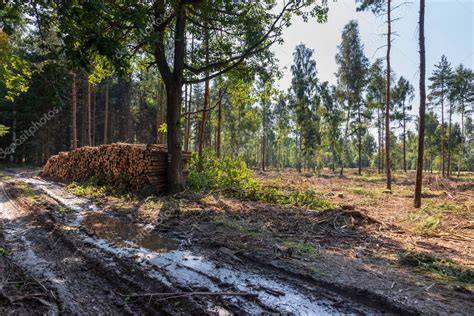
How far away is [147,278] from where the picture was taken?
369cm

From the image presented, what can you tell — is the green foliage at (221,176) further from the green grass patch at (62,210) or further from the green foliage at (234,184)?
the green grass patch at (62,210)

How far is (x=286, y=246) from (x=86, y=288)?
323 centimetres

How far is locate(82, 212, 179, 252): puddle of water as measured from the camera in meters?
5.18

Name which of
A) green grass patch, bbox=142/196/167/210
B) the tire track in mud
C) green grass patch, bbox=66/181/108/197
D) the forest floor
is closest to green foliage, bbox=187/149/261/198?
green grass patch, bbox=142/196/167/210

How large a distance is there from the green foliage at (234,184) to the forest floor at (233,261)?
2.33 meters

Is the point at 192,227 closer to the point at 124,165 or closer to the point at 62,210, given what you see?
the point at 62,210

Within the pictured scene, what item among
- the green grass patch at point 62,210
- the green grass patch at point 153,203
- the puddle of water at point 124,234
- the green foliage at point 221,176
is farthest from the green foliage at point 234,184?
the puddle of water at point 124,234

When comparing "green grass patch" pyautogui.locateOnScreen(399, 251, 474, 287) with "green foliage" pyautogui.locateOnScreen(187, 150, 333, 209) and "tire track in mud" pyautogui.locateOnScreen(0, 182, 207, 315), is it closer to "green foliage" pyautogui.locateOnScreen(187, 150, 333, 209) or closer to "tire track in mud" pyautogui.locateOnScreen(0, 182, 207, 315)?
"tire track in mud" pyautogui.locateOnScreen(0, 182, 207, 315)

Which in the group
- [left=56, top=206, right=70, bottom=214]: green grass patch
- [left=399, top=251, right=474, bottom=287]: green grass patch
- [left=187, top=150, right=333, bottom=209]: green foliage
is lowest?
[left=399, top=251, right=474, bottom=287]: green grass patch

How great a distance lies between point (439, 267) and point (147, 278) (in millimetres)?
4388

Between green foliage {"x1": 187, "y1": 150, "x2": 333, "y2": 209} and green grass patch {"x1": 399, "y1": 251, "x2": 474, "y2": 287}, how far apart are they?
4.87 m

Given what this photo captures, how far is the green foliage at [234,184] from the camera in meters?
10.4

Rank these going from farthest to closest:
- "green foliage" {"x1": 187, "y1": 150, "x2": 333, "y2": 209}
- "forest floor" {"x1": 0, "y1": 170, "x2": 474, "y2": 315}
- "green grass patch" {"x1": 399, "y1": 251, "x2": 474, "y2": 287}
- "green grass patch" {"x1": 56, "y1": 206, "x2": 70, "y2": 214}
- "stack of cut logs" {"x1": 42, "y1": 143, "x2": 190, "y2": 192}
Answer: "stack of cut logs" {"x1": 42, "y1": 143, "x2": 190, "y2": 192} < "green foliage" {"x1": 187, "y1": 150, "x2": 333, "y2": 209} < "green grass patch" {"x1": 56, "y1": 206, "x2": 70, "y2": 214} < "green grass patch" {"x1": 399, "y1": 251, "x2": 474, "y2": 287} < "forest floor" {"x1": 0, "y1": 170, "x2": 474, "y2": 315}

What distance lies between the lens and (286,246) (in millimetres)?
5102
